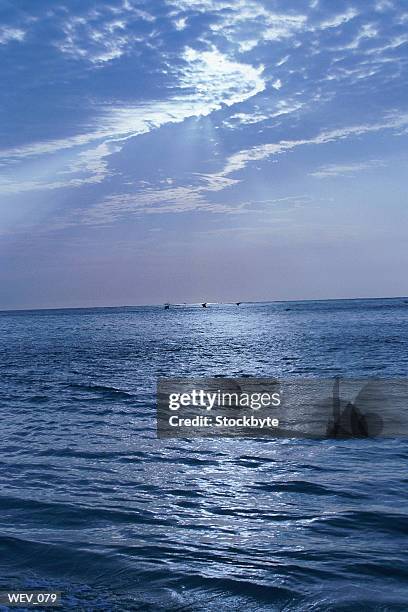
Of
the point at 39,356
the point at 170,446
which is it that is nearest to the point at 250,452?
the point at 170,446

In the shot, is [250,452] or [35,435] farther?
[35,435]

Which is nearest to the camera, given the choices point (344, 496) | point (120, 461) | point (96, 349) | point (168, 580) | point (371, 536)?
point (168, 580)

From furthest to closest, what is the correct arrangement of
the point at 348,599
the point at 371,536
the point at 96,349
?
the point at 96,349, the point at 371,536, the point at 348,599

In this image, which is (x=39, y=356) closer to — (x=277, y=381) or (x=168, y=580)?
(x=277, y=381)

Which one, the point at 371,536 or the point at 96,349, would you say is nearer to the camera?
the point at 371,536

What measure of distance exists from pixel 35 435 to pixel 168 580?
11.0 meters

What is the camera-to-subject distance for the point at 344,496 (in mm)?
11453

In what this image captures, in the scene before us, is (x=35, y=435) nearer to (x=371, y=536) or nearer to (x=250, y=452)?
(x=250, y=452)

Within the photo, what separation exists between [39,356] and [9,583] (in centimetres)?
4478

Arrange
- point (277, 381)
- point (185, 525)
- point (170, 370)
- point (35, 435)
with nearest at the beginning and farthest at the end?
point (185, 525), point (35, 435), point (277, 381), point (170, 370)

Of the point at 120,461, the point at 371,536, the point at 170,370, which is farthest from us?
the point at 170,370

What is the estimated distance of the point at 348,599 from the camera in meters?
7.31

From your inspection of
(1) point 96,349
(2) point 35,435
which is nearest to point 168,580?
(2) point 35,435

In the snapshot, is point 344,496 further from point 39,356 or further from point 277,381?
point 39,356
